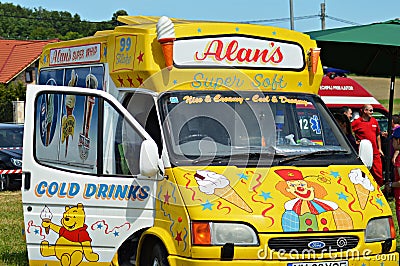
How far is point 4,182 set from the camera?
19.4 meters

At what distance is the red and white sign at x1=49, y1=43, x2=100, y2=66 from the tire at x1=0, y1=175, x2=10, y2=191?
33.9 ft

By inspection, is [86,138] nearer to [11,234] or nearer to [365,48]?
[11,234]

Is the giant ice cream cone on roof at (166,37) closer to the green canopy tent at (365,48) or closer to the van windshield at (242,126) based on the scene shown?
the van windshield at (242,126)

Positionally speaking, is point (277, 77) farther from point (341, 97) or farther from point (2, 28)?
point (2, 28)

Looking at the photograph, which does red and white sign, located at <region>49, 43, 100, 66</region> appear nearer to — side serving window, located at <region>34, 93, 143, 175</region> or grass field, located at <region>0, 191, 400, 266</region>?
side serving window, located at <region>34, 93, 143, 175</region>

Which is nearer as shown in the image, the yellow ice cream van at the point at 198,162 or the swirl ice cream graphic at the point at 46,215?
the yellow ice cream van at the point at 198,162

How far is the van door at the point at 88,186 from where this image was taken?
23.9ft

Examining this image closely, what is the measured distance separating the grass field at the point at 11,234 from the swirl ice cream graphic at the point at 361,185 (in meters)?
3.50

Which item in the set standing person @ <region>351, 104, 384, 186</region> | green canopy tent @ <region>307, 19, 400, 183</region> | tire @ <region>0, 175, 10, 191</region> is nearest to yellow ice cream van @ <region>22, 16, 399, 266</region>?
green canopy tent @ <region>307, 19, 400, 183</region>

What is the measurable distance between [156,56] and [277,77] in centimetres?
129

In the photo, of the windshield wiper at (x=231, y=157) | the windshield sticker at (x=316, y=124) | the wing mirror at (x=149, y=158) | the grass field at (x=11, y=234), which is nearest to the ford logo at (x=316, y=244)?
the windshield wiper at (x=231, y=157)

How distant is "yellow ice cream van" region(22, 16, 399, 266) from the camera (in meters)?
6.59

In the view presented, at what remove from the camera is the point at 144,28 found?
294 inches

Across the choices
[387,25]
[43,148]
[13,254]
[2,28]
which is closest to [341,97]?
[387,25]
